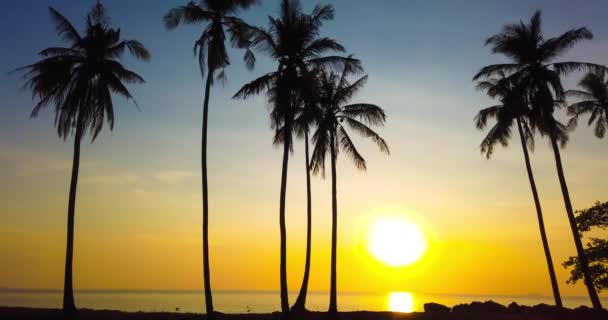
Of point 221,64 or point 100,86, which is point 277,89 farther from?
point 100,86

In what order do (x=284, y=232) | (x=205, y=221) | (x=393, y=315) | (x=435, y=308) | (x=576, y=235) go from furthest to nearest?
(x=435, y=308)
(x=576, y=235)
(x=393, y=315)
(x=284, y=232)
(x=205, y=221)

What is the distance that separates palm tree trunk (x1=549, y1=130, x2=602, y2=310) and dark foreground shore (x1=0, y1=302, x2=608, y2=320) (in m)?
1.20

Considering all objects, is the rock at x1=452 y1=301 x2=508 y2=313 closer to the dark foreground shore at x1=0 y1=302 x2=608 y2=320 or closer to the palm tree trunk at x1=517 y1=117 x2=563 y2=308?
the dark foreground shore at x1=0 y1=302 x2=608 y2=320

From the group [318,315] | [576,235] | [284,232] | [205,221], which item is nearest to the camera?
[205,221]

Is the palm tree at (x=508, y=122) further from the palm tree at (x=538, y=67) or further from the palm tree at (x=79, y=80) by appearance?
the palm tree at (x=79, y=80)

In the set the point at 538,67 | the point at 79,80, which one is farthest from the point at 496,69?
the point at 79,80

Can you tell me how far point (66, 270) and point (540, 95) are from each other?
2800cm

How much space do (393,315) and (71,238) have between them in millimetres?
16555

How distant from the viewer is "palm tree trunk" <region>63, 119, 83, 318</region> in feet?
74.3

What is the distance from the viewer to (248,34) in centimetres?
2602

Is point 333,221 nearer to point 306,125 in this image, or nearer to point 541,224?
point 306,125

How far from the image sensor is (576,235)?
27.0 meters

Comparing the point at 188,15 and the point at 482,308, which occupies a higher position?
the point at 188,15

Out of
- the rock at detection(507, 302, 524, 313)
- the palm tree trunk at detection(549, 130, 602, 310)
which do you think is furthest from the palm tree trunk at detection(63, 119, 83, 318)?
the palm tree trunk at detection(549, 130, 602, 310)
